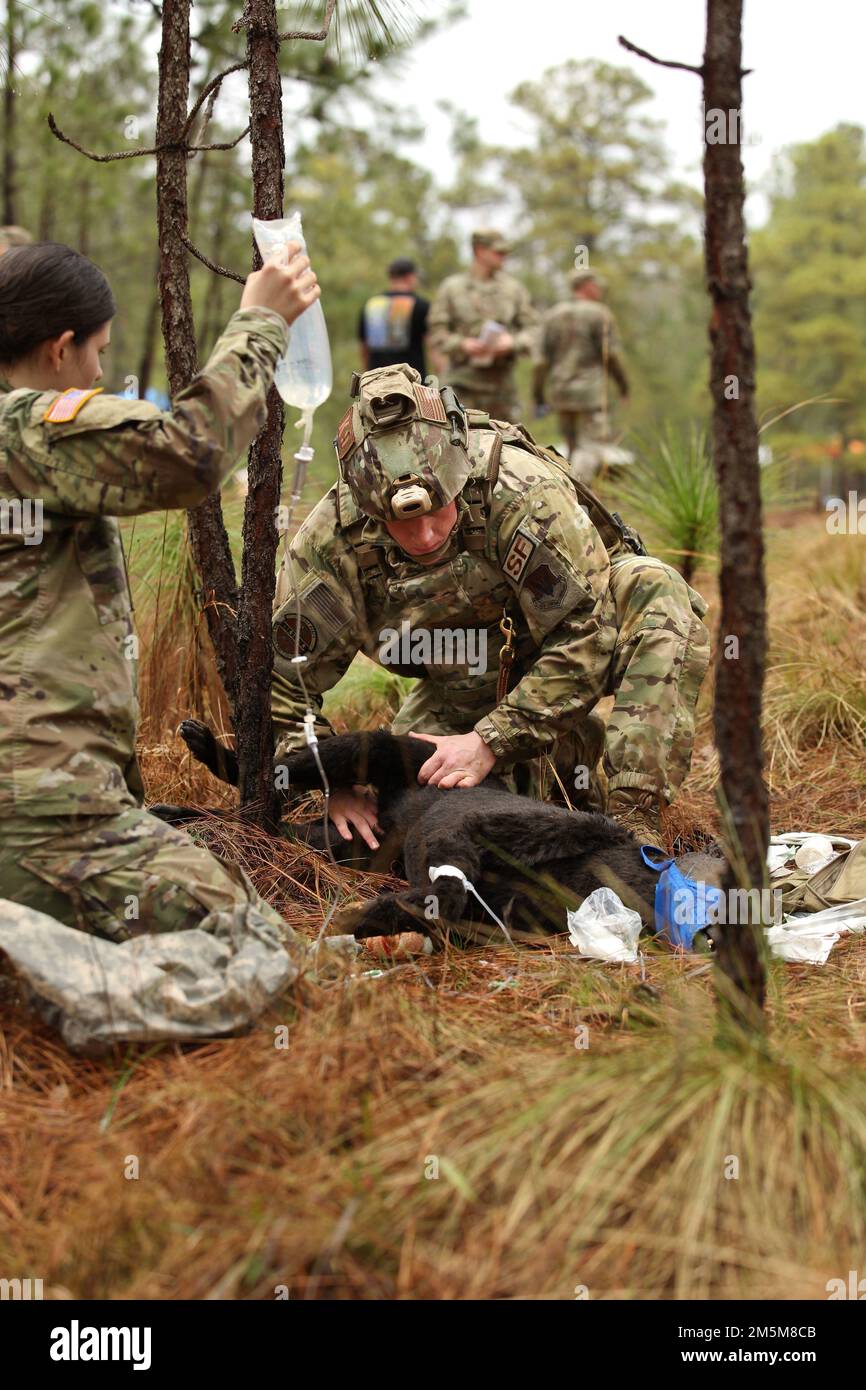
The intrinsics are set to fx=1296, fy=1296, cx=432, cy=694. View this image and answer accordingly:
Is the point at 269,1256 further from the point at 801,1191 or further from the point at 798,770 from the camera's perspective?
the point at 798,770

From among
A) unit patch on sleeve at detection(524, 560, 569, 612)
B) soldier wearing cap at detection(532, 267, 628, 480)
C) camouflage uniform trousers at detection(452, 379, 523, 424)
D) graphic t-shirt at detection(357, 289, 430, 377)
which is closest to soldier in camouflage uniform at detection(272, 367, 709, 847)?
unit patch on sleeve at detection(524, 560, 569, 612)

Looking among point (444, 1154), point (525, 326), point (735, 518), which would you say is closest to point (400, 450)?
point (735, 518)

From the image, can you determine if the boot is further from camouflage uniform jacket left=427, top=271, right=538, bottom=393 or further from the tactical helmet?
camouflage uniform jacket left=427, top=271, right=538, bottom=393

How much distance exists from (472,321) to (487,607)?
696cm

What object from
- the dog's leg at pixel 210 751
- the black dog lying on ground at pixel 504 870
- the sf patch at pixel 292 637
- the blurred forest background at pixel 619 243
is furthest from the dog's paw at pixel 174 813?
the blurred forest background at pixel 619 243

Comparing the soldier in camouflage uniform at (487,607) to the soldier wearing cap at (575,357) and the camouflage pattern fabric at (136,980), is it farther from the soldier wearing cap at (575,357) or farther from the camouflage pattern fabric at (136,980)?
the soldier wearing cap at (575,357)

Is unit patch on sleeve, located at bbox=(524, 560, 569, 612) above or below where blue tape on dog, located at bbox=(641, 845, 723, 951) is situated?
above

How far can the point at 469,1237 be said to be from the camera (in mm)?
1754

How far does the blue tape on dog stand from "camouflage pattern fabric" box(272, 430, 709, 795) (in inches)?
24.7

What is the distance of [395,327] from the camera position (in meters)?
9.63

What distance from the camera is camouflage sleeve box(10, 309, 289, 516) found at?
2297 millimetres

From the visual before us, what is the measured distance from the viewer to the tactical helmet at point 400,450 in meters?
3.34

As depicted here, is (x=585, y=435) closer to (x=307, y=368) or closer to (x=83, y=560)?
(x=307, y=368)

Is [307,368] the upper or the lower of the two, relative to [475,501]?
upper
